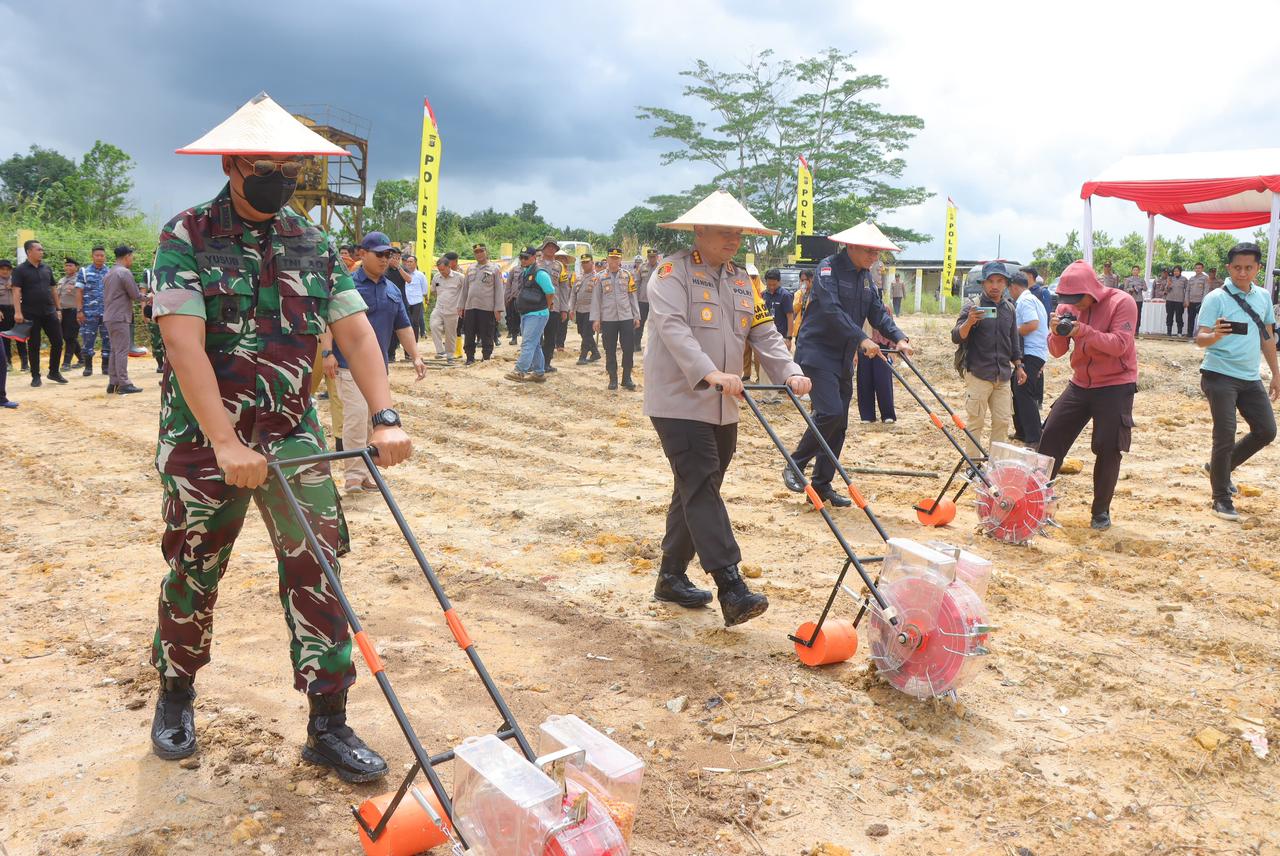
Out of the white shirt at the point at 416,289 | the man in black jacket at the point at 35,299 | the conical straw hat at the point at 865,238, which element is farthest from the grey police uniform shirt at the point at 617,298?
the man in black jacket at the point at 35,299

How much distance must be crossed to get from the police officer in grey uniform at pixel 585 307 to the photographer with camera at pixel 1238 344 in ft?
35.3

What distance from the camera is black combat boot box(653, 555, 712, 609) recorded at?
4.95 metres

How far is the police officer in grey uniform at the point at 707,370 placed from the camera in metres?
4.37

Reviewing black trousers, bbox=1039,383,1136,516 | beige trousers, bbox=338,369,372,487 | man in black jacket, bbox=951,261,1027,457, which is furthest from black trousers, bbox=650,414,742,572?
man in black jacket, bbox=951,261,1027,457

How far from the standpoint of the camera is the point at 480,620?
15.7ft

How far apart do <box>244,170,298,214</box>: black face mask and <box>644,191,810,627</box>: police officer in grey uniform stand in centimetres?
201

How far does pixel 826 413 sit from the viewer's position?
23.0 ft

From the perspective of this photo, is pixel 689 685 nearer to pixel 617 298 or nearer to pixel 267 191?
pixel 267 191

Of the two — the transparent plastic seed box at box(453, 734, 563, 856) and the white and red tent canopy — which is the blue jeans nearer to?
the white and red tent canopy

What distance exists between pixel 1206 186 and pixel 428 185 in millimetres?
14735

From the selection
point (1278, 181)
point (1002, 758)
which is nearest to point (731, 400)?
point (1002, 758)

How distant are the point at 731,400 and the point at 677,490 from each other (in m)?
0.54

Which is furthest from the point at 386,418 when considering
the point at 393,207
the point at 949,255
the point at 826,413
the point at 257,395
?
the point at 393,207

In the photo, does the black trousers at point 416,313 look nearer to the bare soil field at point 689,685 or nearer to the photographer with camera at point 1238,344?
the bare soil field at point 689,685
